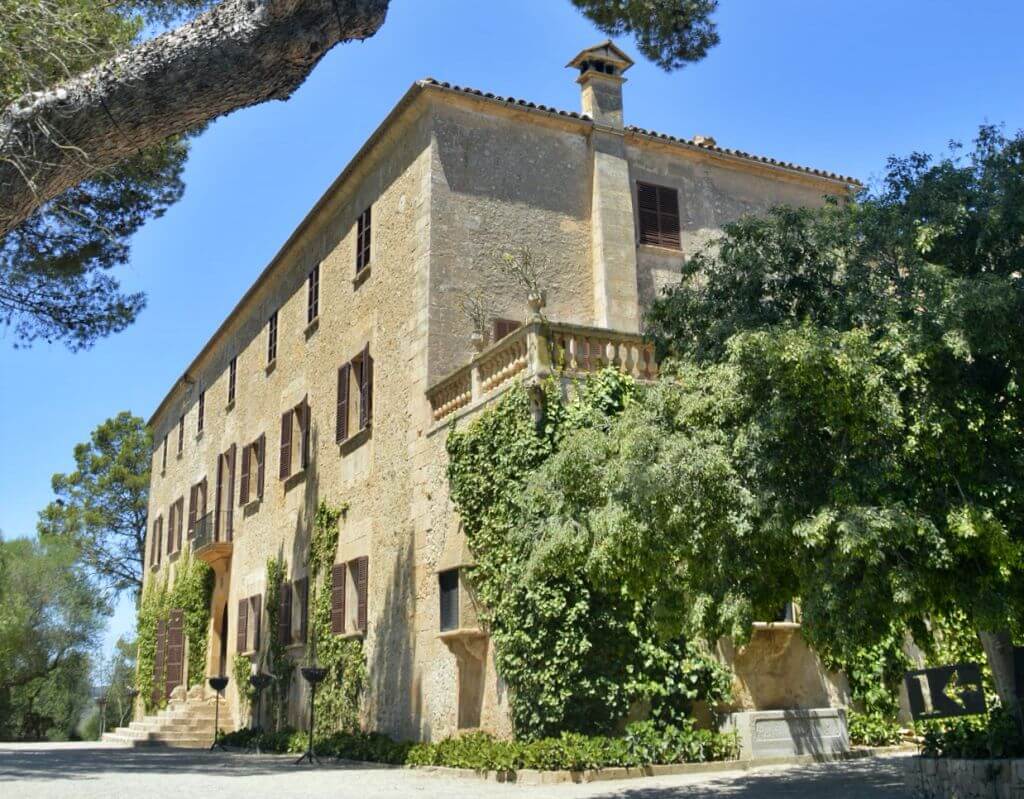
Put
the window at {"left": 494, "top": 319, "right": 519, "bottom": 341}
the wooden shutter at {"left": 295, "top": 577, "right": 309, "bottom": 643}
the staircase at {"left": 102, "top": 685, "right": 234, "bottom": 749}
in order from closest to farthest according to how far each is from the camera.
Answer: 1. the window at {"left": 494, "top": 319, "right": 519, "bottom": 341}
2. the wooden shutter at {"left": 295, "top": 577, "right": 309, "bottom": 643}
3. the staircase at {"left": 102, "top": 685, "right": 234, "bottom": 749}

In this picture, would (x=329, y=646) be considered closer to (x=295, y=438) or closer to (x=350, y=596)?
(x=350, y=596)

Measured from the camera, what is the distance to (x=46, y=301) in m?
14.3

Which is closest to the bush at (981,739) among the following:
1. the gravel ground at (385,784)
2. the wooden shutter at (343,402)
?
the gravel ground at (385,784)

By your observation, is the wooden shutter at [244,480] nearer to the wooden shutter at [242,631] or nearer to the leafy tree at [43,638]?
the wooden shutter at [242,631]

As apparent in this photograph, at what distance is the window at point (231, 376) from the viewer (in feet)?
88.0

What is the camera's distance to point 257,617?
884 inches

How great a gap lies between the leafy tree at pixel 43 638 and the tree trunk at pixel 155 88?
1355 inches

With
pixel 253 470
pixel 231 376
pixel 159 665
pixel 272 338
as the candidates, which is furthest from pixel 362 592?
pixel 159 665

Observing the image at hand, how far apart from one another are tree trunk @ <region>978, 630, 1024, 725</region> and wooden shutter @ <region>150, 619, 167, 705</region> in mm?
24976

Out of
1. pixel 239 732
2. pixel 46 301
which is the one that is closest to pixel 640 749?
pixel 46 301

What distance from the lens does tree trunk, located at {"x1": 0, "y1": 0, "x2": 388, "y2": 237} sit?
19.1ft

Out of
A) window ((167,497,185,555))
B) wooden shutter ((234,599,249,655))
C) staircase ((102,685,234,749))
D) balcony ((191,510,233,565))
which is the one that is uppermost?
window ((167,497,185,555))

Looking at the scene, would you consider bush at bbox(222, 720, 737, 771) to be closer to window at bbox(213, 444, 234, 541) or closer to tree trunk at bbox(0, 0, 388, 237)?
tree trunk at bbox(0, 0, 388, 237)

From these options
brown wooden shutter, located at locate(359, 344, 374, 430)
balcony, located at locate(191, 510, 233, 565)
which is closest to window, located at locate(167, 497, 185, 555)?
balcony, located at locate(191, 510, 233, 565)
